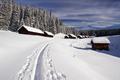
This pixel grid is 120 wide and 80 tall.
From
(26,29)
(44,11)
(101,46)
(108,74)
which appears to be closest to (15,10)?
(26,29)

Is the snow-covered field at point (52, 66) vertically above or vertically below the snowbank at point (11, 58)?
below

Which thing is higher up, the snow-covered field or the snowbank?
the snowbank

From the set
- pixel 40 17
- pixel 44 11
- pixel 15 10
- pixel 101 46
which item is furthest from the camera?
pixel 44 11

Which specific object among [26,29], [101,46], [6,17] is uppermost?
[6,17]

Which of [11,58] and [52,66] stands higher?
[11,58]

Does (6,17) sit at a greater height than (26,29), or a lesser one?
greater

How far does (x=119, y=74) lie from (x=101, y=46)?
3553 cm

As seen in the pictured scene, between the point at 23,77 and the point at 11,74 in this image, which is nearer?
the point at 23,77

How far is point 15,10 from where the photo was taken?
108688mm

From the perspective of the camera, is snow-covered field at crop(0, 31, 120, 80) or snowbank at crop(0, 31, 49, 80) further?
snowbank at crop(0, 31, 49, 80)

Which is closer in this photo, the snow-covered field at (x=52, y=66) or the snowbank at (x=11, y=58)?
the snow-covered field at (x=52, y=66)

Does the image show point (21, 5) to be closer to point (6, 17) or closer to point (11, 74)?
point (6, 17)

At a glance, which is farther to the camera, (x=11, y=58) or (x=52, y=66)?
(x=11, y=58)

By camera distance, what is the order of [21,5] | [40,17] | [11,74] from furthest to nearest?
[40,17] → [21,5] → [11,74]
